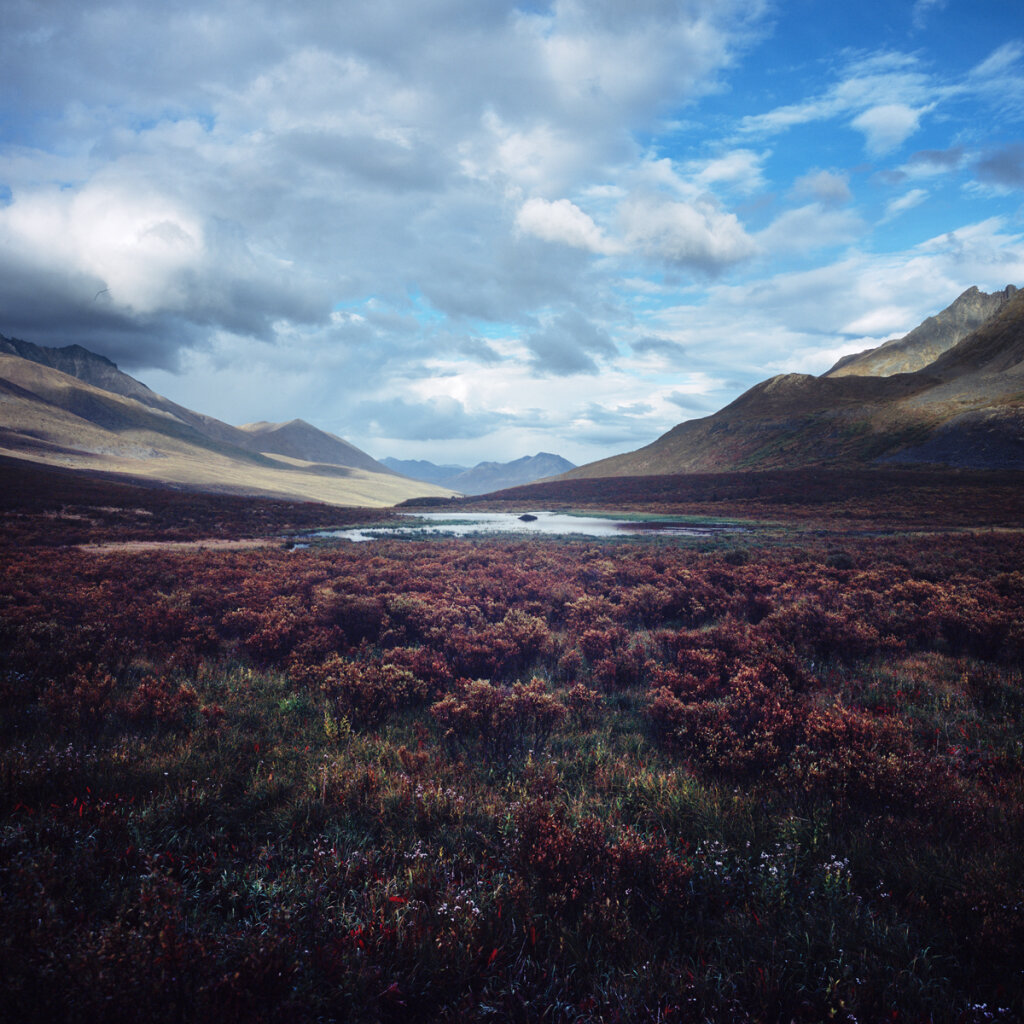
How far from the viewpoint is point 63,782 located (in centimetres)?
436

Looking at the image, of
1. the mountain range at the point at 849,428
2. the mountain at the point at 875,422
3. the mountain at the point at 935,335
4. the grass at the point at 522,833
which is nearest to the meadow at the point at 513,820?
the grass at the point at 522,833

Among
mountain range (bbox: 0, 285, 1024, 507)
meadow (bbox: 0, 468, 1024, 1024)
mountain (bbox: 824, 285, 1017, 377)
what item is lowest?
meadow (bbox: 0, 468, 1024, 1024)

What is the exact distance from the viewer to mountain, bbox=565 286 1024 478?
7169 cm

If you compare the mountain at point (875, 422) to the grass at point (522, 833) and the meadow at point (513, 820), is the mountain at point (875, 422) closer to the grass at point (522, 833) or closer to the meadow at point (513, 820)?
the grass at point (522, 833)

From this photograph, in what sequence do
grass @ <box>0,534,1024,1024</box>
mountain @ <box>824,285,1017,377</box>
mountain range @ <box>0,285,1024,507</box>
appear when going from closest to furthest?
grass @ <box>0,534,1024,1024</box> < mountain range @ <box>0,285,1024,507</box> < mountain @ <box>824,285,1017,377</box>

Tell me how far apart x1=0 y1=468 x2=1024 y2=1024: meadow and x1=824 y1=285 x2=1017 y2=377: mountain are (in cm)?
21639

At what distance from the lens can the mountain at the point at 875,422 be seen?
7169 centimetres

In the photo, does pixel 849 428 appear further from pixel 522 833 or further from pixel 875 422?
pixel 522 833

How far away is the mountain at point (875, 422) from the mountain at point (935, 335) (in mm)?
64876

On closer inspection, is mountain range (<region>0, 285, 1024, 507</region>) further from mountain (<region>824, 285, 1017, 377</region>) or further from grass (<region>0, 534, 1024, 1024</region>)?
grass (<region>0, 534, 1024, 1024</region>)

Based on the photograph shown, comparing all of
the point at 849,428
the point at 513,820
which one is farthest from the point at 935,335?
the point at 513,820

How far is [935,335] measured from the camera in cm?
18775

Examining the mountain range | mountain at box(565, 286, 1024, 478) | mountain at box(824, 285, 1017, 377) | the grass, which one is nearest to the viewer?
the grass

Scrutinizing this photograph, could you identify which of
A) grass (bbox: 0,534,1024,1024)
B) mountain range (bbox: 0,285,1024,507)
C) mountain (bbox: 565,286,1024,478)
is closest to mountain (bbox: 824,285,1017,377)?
mountain range (bbox: 0,285,1024,507)
